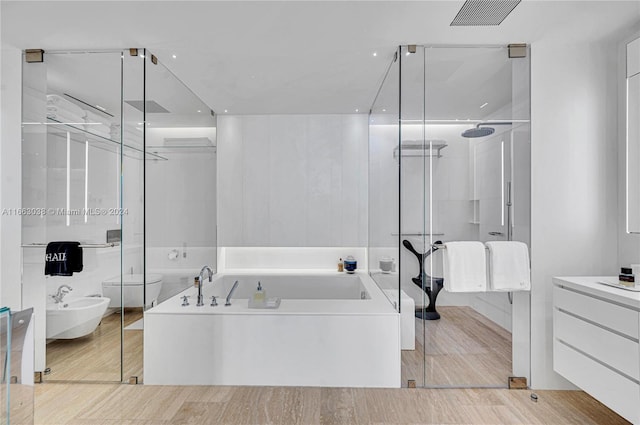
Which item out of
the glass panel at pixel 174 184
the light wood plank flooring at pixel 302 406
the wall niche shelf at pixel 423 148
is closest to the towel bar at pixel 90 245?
the glass panel at pixel 174 184

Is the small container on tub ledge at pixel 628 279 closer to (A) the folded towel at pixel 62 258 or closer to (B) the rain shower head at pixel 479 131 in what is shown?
(B) the rain shower head at pixel 479 131

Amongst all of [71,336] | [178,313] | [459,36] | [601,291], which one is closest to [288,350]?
[178,313]

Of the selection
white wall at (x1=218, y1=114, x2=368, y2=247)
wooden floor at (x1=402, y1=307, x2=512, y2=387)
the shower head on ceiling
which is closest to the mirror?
the shower head on ceiling

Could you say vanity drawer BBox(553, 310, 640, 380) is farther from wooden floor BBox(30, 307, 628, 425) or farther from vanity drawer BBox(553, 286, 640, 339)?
wooden floor BBox(30, 307, 628, 425)

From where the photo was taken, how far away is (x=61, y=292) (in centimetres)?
275

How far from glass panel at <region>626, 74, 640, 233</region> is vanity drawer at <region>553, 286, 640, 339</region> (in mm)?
659

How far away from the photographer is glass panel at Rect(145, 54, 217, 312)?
2.87 m

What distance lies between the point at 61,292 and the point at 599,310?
3.59 m

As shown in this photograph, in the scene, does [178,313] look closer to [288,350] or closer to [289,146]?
[288,350]

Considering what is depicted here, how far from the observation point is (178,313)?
2.73 meters

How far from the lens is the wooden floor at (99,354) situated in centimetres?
270

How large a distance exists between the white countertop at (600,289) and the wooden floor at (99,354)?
117 inches

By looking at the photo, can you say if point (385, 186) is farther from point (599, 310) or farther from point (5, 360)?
point (5, 360)

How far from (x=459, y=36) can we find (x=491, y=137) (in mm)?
733
